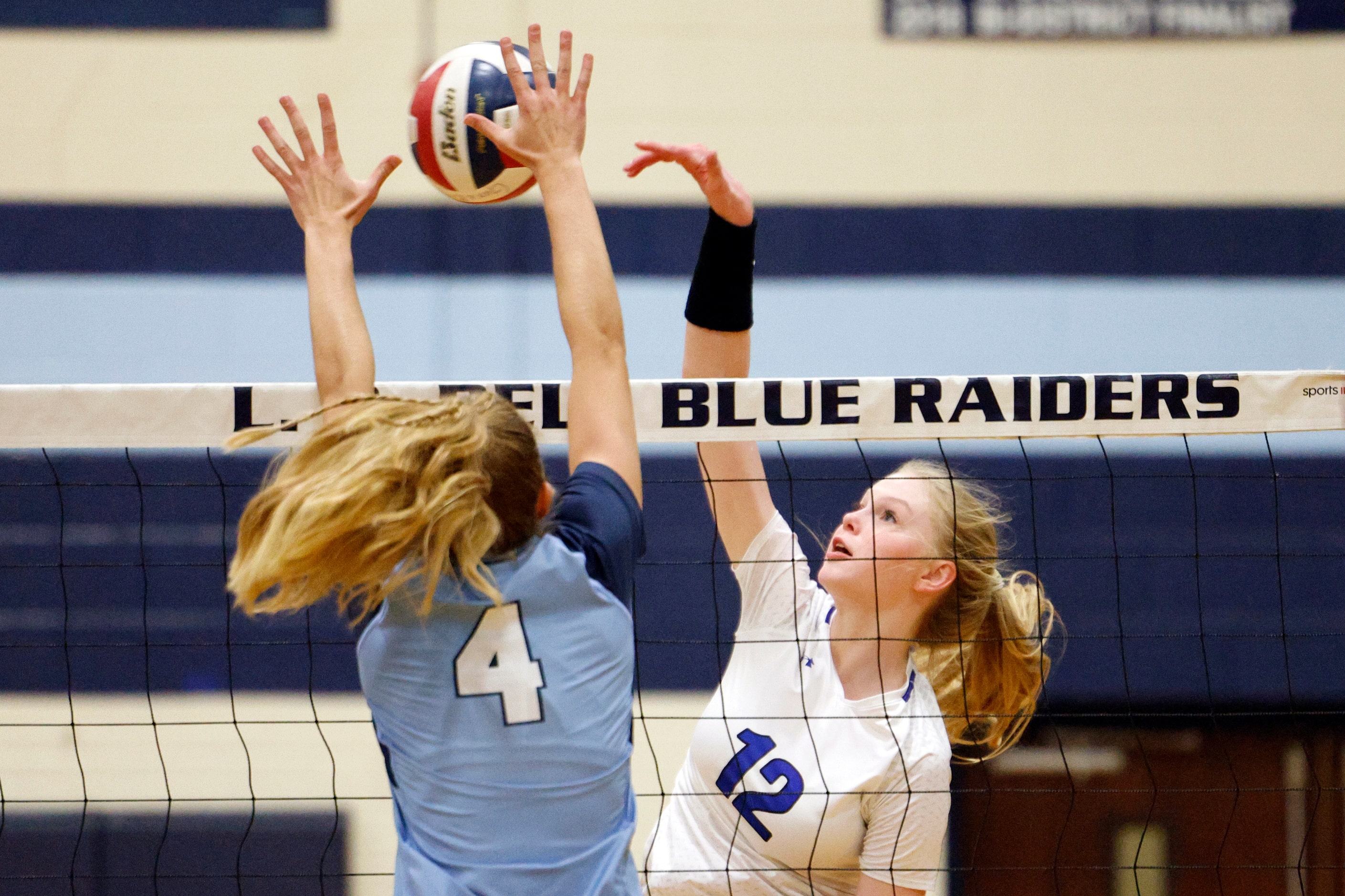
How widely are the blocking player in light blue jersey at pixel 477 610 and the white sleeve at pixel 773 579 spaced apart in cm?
105

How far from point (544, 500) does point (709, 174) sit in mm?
882

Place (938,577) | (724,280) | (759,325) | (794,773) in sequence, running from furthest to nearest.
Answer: (759,325) → (938,577) → (794,773) → (724,280)

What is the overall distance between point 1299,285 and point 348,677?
519 centimetres

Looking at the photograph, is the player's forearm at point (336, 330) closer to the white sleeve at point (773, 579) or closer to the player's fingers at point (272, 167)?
the player's fingers at point (272, 167)

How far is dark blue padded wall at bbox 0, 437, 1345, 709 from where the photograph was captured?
5.69m

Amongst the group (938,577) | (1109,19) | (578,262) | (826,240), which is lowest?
(938,577)

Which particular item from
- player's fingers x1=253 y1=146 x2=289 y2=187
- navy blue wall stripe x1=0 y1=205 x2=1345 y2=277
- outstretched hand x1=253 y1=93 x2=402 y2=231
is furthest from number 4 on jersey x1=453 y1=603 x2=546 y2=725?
navy blue wall stripe x1=0 y1=205 x2=1345 y2=277

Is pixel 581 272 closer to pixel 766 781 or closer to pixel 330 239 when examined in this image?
pixel 330 239

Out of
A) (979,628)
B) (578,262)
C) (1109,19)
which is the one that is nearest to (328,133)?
(578,262)

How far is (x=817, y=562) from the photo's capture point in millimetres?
5691

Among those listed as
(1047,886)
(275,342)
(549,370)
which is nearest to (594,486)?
(549,370)

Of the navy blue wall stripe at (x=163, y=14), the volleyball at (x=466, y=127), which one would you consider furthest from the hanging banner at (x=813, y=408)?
the navy blue wall stripe at (x=163, y=14)

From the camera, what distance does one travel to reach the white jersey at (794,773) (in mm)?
2354

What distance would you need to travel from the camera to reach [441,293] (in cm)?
587
